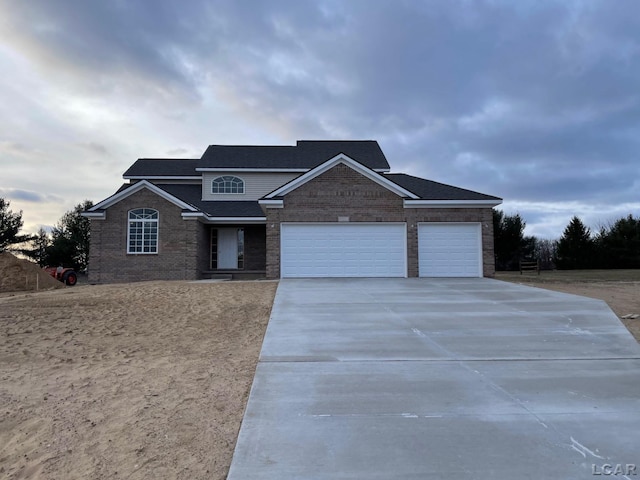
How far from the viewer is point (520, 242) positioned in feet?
122

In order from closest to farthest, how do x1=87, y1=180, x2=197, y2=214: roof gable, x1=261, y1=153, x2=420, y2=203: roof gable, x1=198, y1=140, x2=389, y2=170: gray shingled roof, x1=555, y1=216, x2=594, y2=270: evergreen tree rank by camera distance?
1. x1=261, y1=153, x2=420, y2=203: roof gable
2. x1=87, y1=180, x2=197, y2=214: roof gable
3. x1=198, y1=140, x2=389, y2=170: gray shingled roof
4. x1=555, y1=216, x2=594, y2=270: evergreen tree

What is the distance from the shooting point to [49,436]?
386cm

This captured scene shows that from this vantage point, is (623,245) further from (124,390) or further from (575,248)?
(124,390)

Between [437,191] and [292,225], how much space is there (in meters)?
6.87

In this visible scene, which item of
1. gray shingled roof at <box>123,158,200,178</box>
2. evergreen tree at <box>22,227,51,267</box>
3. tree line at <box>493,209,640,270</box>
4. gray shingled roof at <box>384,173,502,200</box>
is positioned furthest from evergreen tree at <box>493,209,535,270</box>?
evergreen tree at <box>22,227,51,267</box>

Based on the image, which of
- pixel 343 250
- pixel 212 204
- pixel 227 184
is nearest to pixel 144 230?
pixel 212 204

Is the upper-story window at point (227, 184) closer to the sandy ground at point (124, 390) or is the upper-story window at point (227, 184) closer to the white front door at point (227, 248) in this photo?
the white front door at point (227, 248)

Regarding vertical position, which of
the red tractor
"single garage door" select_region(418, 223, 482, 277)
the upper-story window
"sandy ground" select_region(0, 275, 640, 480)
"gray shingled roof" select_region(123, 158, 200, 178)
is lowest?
"sandy ground" select_region(0, 275, 640, 480)

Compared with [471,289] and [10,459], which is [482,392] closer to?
[10,459]

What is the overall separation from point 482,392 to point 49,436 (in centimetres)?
450

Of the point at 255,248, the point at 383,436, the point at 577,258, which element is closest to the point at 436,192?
the point at 255,248

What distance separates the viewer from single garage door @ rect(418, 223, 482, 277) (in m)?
18.1

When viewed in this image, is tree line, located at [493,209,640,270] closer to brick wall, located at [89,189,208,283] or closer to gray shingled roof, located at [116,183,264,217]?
gray shingled roof, located at [116,183,264,217]

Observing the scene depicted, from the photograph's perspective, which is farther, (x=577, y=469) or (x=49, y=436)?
(x=49, y=436)
